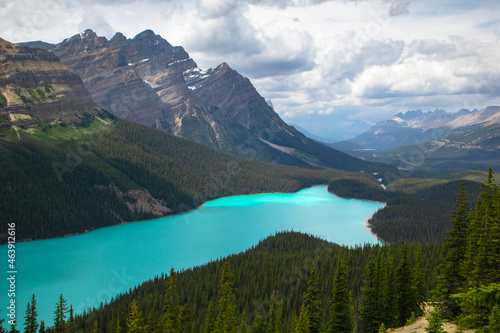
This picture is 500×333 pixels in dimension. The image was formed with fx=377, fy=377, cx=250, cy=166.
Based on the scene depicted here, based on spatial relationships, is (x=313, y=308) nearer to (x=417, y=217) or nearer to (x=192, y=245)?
(x=192, y=245)

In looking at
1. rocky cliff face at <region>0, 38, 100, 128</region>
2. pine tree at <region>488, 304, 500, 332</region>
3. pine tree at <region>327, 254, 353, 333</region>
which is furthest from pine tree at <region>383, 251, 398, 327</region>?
rocky cliff face at <region>0, 38, 100, 128</region>

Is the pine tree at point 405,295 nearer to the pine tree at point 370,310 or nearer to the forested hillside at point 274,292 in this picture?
the forested hillside at point 274,292

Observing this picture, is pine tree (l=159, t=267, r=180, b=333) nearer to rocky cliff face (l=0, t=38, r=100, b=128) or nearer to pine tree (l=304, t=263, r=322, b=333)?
pine tree (l=304, t=263, r=322, b=333)

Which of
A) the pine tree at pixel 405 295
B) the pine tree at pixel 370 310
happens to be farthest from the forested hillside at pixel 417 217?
the pine tree at pixel 370 310

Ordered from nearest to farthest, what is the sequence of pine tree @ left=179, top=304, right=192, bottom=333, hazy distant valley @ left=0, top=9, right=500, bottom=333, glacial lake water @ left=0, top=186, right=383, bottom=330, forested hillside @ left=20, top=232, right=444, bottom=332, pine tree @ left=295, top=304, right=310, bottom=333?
pine tree @ left=295, top=304, right=310, bottom=333, hazy distant valley @ left=0, top=9, right=500, bottom=333, forested hillside @ left=20, top=232, right=444, bottom=332, pine tree @ left=179, top=304, right=192, bottom=333, glacial lake water @ left=0, top=186, right=383, bottom=330

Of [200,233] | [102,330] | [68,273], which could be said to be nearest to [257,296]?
[102,330]

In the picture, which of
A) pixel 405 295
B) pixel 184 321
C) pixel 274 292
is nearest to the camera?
pixel 405 295

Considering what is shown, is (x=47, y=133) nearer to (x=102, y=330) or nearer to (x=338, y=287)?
(x=102, y=330)

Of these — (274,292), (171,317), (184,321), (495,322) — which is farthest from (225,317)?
(495,322)
